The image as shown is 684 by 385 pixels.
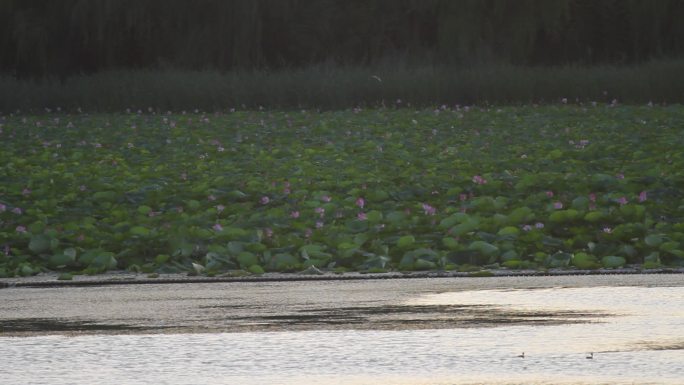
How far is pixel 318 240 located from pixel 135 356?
472 cm

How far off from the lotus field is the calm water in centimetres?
301

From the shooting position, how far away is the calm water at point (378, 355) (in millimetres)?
5629

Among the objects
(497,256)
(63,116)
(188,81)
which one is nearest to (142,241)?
(497,256)

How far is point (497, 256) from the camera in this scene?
33.3 ft

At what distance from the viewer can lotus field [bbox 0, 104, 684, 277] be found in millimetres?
10266

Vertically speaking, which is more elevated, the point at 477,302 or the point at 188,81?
the point at 477,302

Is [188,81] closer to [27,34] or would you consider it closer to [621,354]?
[27,34]

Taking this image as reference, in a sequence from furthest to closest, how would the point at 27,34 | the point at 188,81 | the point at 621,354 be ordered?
1. the point at 27,34
2. the point at 188,81
3. the point at 621,354

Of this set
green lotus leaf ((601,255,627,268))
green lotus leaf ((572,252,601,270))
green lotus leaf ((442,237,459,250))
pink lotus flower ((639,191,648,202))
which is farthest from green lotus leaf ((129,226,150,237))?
pink lotus flower ((639,191,648,202))

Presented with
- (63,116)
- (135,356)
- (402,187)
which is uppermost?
(135,356)

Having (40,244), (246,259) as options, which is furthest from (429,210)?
(40,244)

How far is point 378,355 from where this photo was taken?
20.0 ft

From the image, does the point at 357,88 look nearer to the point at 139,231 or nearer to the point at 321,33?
the point at 321,33

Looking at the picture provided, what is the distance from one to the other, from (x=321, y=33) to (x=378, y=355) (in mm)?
29469
